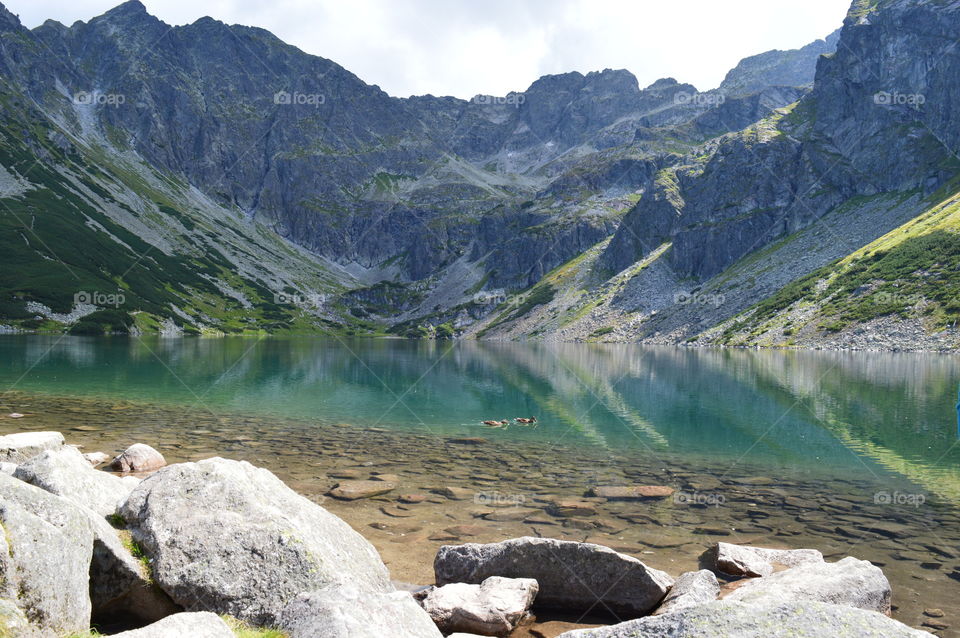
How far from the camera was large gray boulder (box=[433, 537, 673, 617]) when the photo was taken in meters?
12.9

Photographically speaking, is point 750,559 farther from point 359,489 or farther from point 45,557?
point 45,557

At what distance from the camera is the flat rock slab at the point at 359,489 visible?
2157 centimetres

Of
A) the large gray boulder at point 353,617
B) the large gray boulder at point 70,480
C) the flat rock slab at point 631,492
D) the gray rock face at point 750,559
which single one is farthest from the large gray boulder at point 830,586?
the large gray boulder at point 70,480

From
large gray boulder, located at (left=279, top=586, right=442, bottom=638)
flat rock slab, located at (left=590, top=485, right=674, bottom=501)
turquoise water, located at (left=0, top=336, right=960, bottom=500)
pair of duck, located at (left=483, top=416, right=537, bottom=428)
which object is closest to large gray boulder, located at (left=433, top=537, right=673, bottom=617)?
large gray boulder, located at (left=279, top=586, right=442, bottom=638)

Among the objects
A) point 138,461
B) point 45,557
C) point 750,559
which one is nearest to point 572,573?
point 750,559

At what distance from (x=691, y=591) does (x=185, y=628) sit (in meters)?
9.86

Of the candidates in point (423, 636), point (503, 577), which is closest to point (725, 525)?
point (503, 577)

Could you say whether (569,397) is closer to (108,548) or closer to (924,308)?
(108,548)

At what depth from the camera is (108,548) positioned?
9.63 meters

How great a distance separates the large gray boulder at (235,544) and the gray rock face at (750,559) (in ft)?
29.2

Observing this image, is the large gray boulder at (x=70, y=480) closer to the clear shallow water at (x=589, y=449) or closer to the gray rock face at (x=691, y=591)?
the clear shallow water at (x=589, y=449)

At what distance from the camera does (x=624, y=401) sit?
52.6 metres

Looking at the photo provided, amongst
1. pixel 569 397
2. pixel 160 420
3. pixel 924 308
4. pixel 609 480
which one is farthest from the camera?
pixel 924 308

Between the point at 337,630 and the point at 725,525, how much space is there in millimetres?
15583
